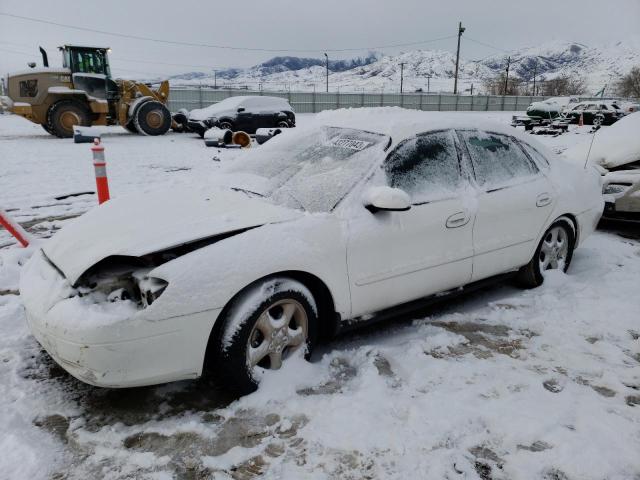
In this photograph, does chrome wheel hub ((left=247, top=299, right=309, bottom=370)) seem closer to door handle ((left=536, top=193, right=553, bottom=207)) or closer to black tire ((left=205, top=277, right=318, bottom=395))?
black tire ((left=205, top=277, right=318, bottom=395))

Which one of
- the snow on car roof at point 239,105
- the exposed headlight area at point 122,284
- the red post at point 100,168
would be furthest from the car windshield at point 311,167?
the snow on car roof at point 239,105

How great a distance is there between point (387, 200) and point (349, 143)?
674 mm

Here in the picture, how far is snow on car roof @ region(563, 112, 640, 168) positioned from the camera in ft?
19.5

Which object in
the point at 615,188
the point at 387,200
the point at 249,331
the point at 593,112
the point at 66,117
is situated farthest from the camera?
the point at 593,112

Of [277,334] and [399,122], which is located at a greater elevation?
[399,122]

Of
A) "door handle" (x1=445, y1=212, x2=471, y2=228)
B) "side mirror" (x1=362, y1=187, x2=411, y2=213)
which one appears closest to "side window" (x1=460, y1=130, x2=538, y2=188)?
"door handle" (x1=445, y1=212, x2=471, y2=228)

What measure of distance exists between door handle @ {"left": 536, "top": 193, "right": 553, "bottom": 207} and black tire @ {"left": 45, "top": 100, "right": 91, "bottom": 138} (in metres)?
15.1

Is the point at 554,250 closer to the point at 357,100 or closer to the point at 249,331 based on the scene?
the point at 249,331

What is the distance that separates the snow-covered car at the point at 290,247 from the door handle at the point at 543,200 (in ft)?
0.05

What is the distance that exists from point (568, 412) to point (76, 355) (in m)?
2.48

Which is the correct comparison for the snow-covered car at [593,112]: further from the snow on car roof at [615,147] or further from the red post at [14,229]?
the red post at [14,229]

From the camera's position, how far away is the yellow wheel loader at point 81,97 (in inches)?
582

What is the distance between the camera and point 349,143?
329 centimetres

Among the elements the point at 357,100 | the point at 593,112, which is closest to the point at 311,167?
the point at 593,112
